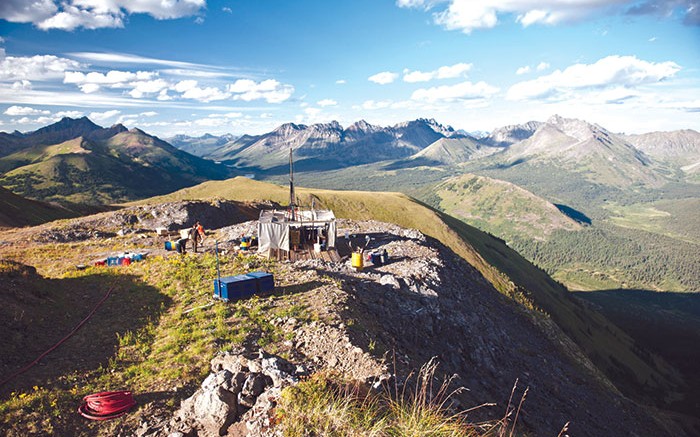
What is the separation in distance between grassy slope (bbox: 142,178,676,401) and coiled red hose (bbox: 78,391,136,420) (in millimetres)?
65491

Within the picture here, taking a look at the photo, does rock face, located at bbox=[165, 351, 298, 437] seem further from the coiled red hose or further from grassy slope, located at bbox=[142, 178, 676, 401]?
grassy slope, located at bbox=[142, 178, 676, 401]

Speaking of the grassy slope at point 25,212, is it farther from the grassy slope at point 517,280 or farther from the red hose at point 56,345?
the grassy slope at point 517,280

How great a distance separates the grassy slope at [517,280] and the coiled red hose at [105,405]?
65491 millimetres

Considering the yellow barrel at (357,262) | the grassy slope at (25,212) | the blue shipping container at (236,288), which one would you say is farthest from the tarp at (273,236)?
the grassy slope at (25,212)

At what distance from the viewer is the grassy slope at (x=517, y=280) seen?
260 ft

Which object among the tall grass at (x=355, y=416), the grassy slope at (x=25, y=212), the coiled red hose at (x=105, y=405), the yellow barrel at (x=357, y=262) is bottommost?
the yellow barrel at (x=357, y=262)

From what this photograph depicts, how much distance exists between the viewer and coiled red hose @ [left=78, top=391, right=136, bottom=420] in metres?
11.4

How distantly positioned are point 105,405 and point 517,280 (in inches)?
4080

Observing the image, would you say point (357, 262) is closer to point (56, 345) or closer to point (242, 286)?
point (242, 286)

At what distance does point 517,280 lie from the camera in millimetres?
98312

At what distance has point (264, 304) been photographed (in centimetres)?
2002

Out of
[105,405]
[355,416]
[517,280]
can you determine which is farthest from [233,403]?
[517,280]

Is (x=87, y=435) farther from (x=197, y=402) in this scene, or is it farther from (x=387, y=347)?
(x=387, y=347)

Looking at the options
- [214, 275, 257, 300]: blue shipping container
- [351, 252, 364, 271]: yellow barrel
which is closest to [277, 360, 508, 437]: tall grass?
[214, 275, 257, 300]: blue shipping container
